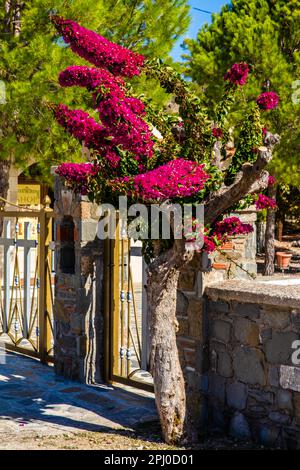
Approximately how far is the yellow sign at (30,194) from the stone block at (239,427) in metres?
12.2

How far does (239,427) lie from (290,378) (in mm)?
708

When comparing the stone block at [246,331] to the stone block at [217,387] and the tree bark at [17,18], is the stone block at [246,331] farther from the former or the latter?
the tree bark at [17,18]

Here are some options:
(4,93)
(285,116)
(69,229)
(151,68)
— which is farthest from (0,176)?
(151,68)

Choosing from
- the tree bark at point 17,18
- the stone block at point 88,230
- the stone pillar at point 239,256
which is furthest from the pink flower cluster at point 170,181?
the tree bark at point 17,18

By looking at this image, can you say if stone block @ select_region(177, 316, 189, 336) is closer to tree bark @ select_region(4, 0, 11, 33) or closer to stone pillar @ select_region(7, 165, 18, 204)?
tree bark @ select_region(4, 0, 11, 33)

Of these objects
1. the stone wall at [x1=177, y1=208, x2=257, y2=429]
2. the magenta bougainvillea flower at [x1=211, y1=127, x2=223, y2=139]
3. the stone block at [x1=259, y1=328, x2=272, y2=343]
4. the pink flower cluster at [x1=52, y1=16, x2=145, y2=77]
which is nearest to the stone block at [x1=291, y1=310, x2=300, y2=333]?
the stone block at [x1=259, y1=328, x2=272, y2=343]

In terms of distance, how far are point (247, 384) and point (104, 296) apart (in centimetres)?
233

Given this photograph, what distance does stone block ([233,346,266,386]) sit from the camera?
493 centimetres

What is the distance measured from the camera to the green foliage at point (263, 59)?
50.4 ft

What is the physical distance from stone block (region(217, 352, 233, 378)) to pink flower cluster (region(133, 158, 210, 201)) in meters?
1.52

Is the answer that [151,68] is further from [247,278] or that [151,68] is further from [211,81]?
[211,81]

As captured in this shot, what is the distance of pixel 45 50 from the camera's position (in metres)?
10.5

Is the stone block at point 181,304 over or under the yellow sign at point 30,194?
under
